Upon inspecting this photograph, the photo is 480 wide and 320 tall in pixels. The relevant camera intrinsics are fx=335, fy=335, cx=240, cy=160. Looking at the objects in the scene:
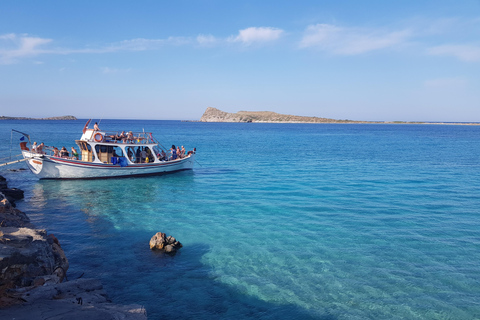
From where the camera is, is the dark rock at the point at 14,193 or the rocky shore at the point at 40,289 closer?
the rocky shore at the point at 40,289

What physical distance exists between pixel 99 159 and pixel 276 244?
56.7 ft

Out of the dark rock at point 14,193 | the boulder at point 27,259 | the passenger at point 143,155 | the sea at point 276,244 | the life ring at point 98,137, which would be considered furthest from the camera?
the passenger at point 143,155

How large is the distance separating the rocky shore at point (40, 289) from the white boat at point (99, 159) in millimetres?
16533

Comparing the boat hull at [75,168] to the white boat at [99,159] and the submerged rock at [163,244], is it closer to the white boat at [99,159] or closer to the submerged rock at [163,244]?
the white boat at [99,159]

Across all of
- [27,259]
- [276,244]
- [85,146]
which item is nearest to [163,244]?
[276,244]

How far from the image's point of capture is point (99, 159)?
24.9 meters

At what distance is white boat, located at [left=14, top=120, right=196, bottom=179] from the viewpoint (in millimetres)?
23953

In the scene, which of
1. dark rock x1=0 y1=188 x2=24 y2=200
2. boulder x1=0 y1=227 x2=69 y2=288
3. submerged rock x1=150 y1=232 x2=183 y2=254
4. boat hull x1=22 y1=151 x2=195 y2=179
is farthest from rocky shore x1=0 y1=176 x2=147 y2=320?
boat hull x1=22 y1=151 x2=195 y2=179

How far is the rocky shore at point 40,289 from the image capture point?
610 centimetres

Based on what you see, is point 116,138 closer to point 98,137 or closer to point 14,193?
point 98,137

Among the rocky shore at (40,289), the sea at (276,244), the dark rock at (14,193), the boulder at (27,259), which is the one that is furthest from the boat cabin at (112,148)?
the rocky shore at (40,289)

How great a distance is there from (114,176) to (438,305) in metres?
22.5

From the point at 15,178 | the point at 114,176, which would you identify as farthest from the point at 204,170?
the point at 15,178

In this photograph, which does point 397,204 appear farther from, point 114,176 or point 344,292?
point 114,176
